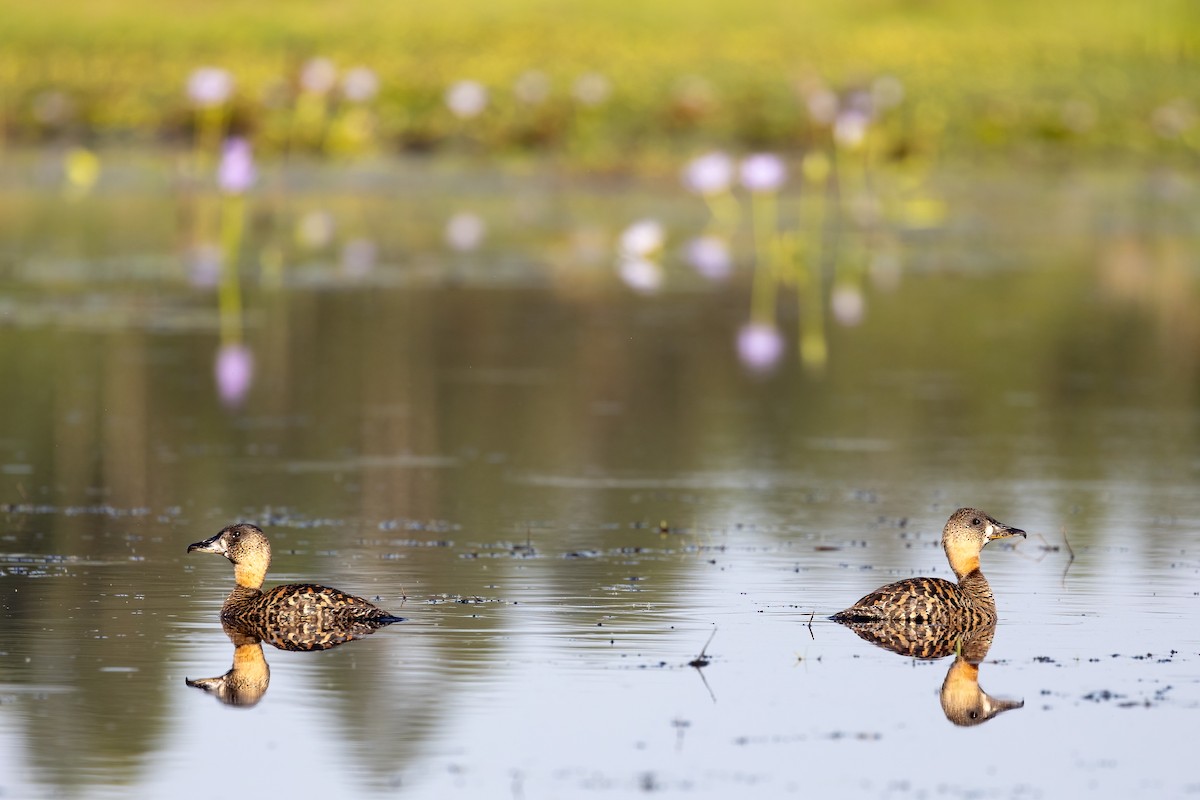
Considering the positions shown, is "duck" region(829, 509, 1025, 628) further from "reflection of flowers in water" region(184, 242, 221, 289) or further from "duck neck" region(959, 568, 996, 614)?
"reflection of flowers in water" region(184, 242, 221, 289)

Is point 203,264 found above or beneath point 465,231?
beneath

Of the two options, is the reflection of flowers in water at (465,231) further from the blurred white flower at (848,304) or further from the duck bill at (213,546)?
the duck bill at (213,546)

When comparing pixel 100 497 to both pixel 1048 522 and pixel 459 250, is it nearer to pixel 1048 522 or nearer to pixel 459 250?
pixel 1048 522

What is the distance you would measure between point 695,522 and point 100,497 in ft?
8.89

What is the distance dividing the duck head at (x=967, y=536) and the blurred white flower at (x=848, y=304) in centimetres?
1031

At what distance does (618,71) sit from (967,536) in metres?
33.0

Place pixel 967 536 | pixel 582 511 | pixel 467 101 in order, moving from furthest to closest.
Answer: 1. pixel 467 101
2. pixel 582 511
3. pixel 967 536

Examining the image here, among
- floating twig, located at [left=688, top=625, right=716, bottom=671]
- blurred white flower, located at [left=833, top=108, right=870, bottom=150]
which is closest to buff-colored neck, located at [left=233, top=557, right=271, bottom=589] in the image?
floating twig, located at [left=688, top=625, right=716, bottom=671]

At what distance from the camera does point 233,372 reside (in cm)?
1714

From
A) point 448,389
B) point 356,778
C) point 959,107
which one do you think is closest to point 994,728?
point 356,778

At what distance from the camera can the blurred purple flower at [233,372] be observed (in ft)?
52.7

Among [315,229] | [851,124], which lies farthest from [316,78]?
[851,124]

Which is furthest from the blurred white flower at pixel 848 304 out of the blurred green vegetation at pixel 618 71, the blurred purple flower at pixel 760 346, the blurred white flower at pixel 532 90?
the blurred white flower at pixel 532 90

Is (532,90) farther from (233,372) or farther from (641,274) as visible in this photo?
(233,372)
